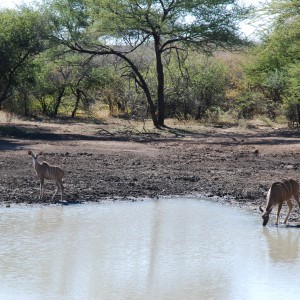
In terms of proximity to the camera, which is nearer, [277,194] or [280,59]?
[277,194]

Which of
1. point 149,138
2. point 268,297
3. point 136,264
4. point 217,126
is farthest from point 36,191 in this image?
point 217,126

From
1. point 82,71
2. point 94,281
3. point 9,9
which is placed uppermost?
point 9,9

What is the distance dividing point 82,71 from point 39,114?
3210 millimetres

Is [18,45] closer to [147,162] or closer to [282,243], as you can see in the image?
[147,162]

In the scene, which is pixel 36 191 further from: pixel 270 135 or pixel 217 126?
pixel 217 126

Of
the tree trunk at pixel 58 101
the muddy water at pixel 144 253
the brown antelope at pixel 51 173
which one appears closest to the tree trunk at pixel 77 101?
the tree trunk at pixel 58 101

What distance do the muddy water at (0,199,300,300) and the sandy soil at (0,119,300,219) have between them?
54.9 inches

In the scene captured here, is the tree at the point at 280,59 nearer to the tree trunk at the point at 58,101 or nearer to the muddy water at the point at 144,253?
the tree trunk at the point at 58,101

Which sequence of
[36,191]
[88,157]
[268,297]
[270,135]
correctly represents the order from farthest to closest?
[270,135]
[88,157]
[36,191]
[268,297]

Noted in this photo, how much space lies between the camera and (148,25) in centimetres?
3234

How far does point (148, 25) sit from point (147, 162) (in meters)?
13.0

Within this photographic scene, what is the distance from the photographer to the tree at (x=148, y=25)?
32.4m

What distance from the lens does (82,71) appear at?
126 ft

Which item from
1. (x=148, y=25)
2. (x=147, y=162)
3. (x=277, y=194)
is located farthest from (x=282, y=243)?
(x=148, y=25)
